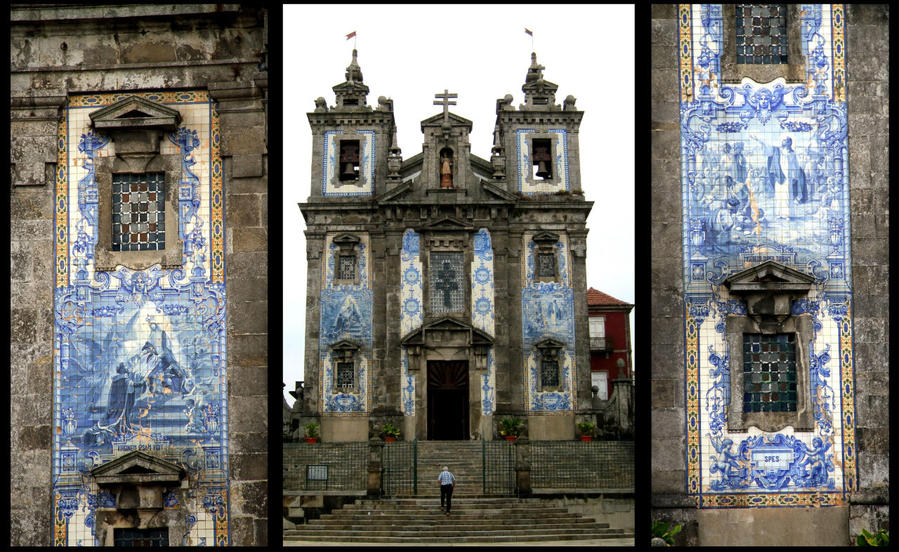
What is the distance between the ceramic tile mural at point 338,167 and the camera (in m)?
33.3

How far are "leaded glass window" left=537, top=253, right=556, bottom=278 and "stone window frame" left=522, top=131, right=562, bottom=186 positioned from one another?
8.87 feet

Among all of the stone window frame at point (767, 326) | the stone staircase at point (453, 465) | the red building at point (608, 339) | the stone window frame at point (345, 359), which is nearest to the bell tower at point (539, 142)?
the stone window frame at point (345, 359)

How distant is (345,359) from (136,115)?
2000cm

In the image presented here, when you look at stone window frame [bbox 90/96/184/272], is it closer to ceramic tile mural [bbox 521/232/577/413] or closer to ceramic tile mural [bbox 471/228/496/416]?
ceramic tile mural [bbox 471/228/496/416]

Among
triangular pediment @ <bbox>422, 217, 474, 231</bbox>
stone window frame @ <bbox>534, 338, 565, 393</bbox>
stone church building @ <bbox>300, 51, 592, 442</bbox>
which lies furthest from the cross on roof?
stone window frame @ <bbox>534, 338, 565, 393</bbox>

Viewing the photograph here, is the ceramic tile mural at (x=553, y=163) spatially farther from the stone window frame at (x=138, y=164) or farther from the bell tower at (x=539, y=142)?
the stone window frame at (x=138, y=164)

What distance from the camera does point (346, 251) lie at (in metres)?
32.5

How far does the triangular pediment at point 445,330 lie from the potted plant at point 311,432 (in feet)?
12.4

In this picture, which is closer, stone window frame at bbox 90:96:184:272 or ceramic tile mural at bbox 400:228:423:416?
stone window frame at bbox 90:96:184:272

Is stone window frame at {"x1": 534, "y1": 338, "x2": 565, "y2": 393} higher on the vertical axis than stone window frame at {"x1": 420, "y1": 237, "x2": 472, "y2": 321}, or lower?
lower

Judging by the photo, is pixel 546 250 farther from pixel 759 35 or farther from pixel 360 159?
pixel 759 35

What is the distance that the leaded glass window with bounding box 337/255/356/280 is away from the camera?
32.4 metres


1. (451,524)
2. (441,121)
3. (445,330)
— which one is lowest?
(451,524)

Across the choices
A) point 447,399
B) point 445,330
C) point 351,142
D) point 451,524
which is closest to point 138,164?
point 451,524
